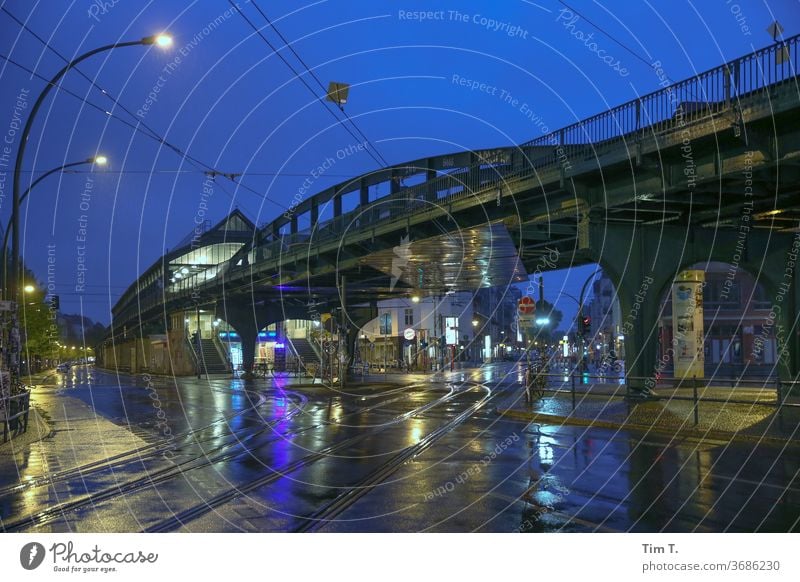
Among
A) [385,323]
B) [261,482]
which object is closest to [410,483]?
[261,482]

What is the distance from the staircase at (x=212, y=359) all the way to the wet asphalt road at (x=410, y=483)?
5157 centimetres

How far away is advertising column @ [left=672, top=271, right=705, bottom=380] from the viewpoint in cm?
3216

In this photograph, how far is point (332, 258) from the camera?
4241 cm

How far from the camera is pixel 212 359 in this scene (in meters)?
72.0

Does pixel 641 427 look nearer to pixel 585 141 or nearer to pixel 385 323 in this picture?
pixel 585 141

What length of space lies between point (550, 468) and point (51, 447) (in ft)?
35.2

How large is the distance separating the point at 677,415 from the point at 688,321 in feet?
43.0

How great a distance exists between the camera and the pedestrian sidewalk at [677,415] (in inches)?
658

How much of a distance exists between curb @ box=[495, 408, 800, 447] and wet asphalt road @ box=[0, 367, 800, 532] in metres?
0.65

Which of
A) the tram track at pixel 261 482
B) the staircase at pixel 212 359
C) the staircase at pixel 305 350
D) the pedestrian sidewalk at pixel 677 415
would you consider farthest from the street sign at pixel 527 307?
the staircase at pixel 305 350

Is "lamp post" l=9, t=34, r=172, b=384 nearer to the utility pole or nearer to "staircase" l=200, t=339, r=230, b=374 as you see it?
the utility pole

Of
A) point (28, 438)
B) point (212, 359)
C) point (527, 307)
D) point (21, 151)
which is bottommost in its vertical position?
point (28, 438)

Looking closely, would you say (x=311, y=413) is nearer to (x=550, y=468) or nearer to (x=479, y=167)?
(x=479, y=167)

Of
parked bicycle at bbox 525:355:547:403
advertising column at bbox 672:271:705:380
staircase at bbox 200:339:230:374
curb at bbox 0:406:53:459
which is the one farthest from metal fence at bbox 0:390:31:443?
staircase at bbox 200:339:230:374
